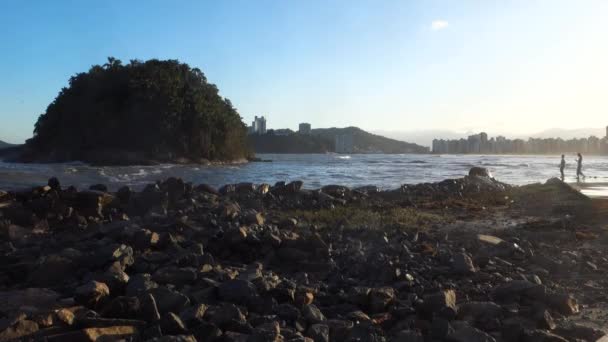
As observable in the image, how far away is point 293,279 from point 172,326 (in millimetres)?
2136

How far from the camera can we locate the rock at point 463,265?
6632 mm

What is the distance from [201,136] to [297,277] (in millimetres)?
85261

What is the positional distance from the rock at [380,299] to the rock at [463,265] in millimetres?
1581

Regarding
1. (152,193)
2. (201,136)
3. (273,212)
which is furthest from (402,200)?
(201,136)

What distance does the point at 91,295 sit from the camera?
4918mm

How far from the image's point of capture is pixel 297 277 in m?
6.35

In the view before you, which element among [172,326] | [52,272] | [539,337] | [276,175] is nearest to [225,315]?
[172,326]

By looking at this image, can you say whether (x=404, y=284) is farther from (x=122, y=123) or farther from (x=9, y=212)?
(x=122, y=123)

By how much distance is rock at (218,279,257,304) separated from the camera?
5.14 metres

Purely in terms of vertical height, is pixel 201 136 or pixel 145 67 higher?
pixel 145 67

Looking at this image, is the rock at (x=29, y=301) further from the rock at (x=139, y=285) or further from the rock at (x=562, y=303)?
the rock at (x=562, y=303)

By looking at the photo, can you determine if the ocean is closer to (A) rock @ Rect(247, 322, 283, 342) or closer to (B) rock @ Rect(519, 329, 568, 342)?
(A) rock @ Rect(247, 322, 283, 342)

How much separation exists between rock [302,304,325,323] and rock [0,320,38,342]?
7.20 ft

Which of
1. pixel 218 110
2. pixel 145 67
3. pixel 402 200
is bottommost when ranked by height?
pixel 402 200
